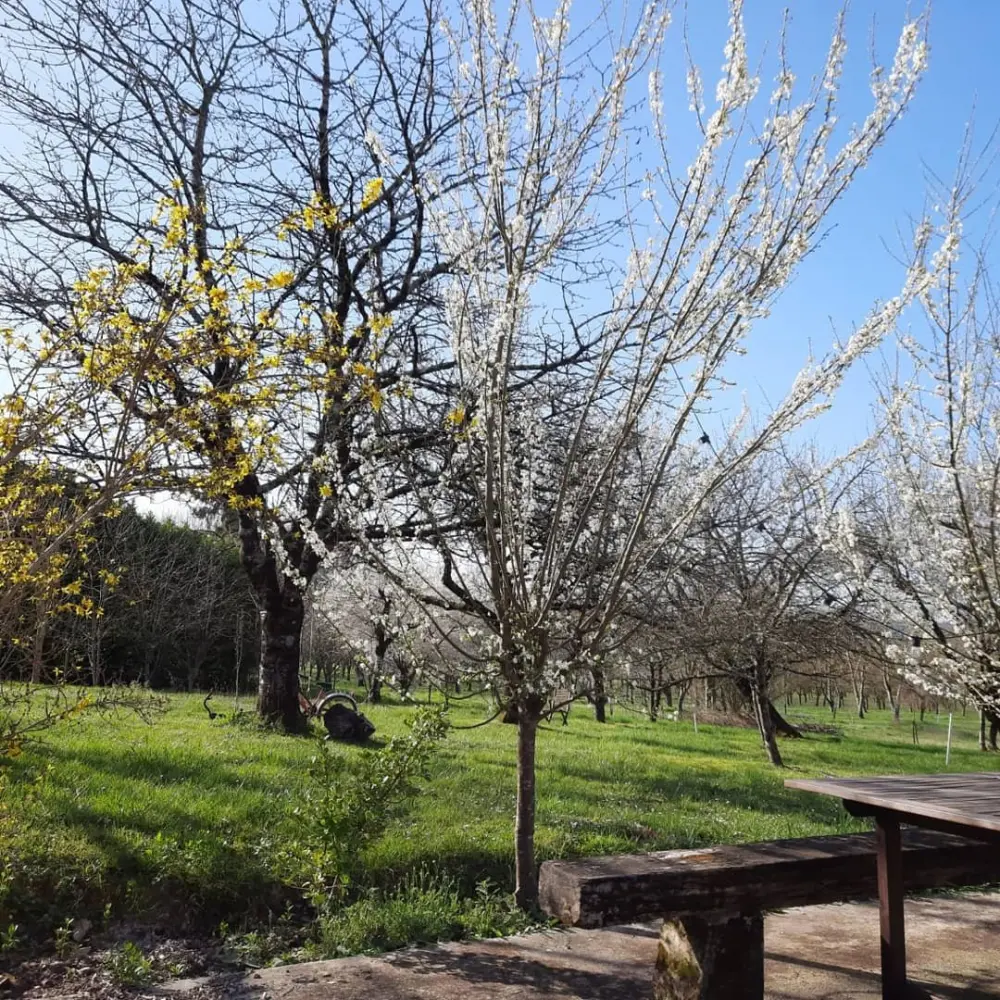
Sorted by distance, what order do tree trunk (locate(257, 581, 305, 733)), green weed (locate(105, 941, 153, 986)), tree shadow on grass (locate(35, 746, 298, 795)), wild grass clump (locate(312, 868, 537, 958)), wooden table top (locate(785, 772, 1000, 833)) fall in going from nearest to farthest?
wooden table top (locate(785, 772, 1000, 833)), green weed (locate(105, 941, 153, 986)), wild grass clump (locate(312, 868, 537, 958)), tree shadow on grass (locate(35, 746, 298, 795)), tree trunk (locate(257, 581, 305, 733))

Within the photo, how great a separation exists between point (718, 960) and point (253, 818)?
3.06 m

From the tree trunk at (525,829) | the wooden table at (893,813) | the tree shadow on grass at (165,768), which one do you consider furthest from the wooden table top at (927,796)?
the tree shadow on grass at (165,768)

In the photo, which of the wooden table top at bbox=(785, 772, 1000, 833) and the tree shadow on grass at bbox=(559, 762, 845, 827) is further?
the tree shadow on grass at bbox=(559, 762, 845, 827)

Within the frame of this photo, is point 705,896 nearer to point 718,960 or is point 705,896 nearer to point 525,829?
point 718,960

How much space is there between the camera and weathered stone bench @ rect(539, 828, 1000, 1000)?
2652 mm

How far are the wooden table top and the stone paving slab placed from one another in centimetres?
78

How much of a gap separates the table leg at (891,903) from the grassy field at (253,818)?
1.75 metres

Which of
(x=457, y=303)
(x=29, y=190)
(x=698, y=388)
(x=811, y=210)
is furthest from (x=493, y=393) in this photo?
(x=29, y=190)

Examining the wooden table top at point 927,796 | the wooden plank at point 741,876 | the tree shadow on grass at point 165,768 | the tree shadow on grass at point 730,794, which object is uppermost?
the wooden table top at point 927,796

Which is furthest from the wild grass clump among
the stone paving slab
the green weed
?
the green weed

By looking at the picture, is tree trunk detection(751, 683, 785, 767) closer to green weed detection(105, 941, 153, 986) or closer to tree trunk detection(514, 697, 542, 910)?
tree trunk detection(514, 697, 542, 910)

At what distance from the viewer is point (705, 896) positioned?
2.83 m

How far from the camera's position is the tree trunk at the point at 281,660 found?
8750 mm

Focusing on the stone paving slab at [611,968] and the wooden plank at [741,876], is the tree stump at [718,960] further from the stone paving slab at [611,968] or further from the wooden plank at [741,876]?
the stone paving slab at [611,968]
